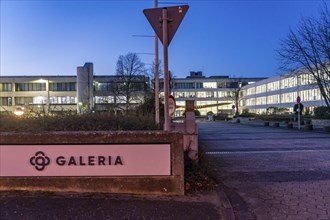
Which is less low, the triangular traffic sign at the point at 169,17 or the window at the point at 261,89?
the window at the point at 261,89

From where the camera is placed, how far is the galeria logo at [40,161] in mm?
6832

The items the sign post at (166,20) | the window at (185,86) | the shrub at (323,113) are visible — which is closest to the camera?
the sign post at (166,20)

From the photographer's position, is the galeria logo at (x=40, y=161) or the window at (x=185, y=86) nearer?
the galeria logo at (x=40, y=161)

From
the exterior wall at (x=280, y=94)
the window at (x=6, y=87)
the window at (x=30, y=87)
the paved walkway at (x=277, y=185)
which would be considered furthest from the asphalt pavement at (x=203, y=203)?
the window at (x=6, y=87)

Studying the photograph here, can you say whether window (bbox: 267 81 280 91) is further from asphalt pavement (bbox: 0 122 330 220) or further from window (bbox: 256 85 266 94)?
asphalt pavement (bbox: 0 122 330 220)

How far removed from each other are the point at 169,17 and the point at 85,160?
2945 millimetres

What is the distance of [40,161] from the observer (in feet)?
22.4

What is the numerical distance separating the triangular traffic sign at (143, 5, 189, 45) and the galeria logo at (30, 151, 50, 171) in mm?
2983

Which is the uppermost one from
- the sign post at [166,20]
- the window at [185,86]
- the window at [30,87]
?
the window at [185,86]

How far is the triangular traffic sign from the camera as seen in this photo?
7.09 metres

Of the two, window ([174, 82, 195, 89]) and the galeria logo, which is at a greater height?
window ([174, 82, 195, 89])

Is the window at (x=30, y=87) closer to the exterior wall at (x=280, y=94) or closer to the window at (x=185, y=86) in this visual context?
the window at (x=185, y=86)

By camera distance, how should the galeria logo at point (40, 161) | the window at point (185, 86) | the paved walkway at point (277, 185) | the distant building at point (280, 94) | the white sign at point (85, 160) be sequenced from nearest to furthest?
1. the paved walkway at point (277, 185)
2. the white sign at point (85, 160)
3. the galeria logo at point (40, 161)
4. the distant building at point (280, 94)
5. the window at point (185, 86)

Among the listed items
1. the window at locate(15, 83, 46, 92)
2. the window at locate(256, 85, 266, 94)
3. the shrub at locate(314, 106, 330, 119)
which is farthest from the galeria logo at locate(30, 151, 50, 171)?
the window at locate(256, 85, 266, 94)
